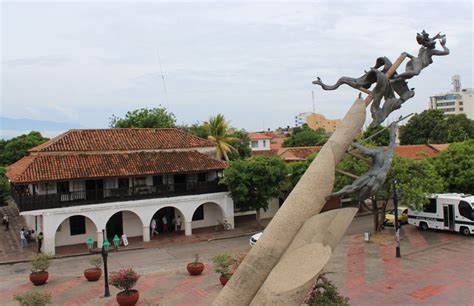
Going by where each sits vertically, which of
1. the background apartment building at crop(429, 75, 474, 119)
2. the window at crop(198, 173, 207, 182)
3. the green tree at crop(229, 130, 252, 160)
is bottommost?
the window at crop(198, 173, 207, 182)

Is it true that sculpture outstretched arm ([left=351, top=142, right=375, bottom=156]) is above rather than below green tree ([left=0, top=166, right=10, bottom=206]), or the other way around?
above

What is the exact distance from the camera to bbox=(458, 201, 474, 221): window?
73.1 ft

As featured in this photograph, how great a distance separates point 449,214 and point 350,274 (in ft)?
30.7

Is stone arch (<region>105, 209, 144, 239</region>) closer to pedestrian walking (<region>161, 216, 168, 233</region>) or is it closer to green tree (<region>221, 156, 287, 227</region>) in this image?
pedestrian walking (<region>161, 216, 168, 233</region>)

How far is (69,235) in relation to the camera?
25703 mm

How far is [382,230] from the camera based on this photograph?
25359mm

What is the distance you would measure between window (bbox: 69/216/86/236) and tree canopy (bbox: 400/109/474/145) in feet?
148

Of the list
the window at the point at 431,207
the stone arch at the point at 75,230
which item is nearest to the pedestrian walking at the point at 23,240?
the stone arch at the point at 75,230

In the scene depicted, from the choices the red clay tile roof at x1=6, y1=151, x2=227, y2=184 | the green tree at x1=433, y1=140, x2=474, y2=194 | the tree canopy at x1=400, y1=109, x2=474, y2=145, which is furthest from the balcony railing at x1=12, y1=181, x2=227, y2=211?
the tree canopy at x1=400, y1=109, x2=474, y2=145

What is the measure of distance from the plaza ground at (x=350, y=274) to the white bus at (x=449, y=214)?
0.55 m

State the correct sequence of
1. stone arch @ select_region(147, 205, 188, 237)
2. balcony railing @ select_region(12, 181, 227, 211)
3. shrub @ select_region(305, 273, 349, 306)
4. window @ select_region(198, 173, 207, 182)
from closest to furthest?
shrub @ select_region(305, 273, 349, 306) → balcony railing @ select_region(12, 181, 227, 211) → stone arch @ select_region(147, 205, 188, 237) → window @ select_region(198, 173, 207, 182)

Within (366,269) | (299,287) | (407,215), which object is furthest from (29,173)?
(407,215)

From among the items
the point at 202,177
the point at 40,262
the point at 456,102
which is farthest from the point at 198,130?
the point at 456,102

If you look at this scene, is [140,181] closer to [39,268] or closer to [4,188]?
[39,268]
